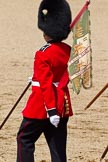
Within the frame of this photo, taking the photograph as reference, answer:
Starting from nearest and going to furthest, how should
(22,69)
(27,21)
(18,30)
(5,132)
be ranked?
(5,132)
(22,69)
(18,30)
(27,21)

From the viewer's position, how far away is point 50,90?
3.96 metres

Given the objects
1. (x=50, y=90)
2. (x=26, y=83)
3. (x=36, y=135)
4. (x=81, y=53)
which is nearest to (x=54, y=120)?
(x=50, y=90)

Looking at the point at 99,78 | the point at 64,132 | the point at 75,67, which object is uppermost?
the point at 75,67

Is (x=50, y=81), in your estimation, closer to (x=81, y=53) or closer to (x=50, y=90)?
(x=50, y=90)

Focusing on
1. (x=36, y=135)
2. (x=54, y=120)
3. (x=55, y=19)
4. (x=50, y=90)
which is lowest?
(x=36, y=135)

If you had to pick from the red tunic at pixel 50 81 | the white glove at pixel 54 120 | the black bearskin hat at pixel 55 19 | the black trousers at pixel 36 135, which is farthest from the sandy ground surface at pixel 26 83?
the black bearskin hat at pixel 55 19

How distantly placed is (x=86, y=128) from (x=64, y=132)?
8.02 ft

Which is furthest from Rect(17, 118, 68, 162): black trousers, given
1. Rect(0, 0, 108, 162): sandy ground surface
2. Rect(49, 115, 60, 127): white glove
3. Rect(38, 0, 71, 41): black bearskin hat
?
Rect(0, 0, 108, 162): sandy ground surface

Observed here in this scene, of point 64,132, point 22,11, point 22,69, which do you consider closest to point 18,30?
point 22,11

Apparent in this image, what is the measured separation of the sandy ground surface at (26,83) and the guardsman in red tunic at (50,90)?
129 cm

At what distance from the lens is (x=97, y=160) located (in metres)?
5.53

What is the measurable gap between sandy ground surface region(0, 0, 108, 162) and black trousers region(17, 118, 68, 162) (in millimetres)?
1252

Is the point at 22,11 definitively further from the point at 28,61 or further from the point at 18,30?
the point at 28,61

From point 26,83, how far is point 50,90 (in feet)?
17.6
